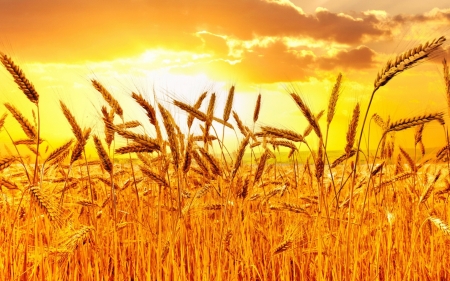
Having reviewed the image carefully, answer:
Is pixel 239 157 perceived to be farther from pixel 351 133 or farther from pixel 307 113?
pixel 351 133

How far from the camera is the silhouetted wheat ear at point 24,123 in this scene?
339 cm

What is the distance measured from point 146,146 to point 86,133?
139 centimetres

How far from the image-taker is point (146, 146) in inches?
101

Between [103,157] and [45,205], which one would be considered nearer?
[45,205]

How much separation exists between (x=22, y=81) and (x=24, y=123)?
2.09 feet

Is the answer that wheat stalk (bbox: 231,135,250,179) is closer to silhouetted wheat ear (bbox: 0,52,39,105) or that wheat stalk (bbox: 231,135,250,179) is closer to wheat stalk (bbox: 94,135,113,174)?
wheat stalk (bbox: 94,135,113,174)

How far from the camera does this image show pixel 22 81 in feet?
9.60

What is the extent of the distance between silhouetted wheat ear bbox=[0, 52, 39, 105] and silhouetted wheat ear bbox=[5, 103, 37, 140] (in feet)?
1.85

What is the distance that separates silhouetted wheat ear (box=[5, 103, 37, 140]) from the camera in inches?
133

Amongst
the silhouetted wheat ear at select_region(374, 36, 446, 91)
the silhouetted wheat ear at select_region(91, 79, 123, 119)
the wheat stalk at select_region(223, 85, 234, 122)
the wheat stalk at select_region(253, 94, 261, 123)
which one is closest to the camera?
the silhouetted wheat ear at select_region(374, 36, 446, 91)

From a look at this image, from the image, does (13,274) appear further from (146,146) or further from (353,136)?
(353,136)

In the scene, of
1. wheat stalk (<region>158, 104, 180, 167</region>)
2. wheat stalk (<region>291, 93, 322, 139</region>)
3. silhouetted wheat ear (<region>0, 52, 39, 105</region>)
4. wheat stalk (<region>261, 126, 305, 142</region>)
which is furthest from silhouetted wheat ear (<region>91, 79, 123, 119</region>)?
wheat stalk (<region>291, 93, 322, 139</region>)

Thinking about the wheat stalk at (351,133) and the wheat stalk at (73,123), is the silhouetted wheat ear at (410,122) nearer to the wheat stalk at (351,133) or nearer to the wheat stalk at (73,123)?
the wheat stalk at (351,133)

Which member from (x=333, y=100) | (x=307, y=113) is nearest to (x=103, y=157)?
(x=307, y=113)
